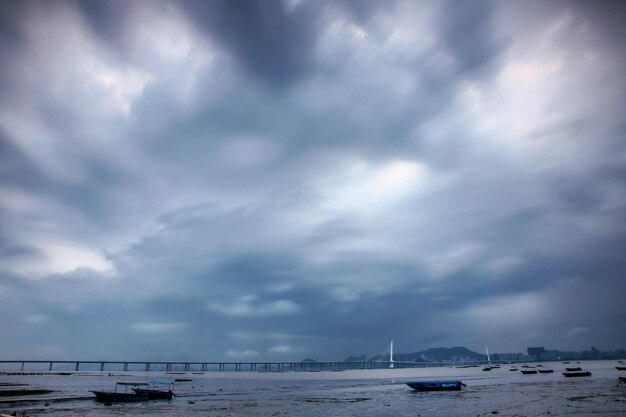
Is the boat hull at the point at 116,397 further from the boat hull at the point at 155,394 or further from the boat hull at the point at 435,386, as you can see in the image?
the boat hull at the point at 435,386

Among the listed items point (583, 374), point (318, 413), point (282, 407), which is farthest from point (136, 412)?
point (583, 374)

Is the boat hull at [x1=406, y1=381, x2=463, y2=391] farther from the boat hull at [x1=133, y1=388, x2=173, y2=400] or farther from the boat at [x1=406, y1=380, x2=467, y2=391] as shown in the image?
the boat hull at [x1=133, y1=388, x2=173, y2=400]

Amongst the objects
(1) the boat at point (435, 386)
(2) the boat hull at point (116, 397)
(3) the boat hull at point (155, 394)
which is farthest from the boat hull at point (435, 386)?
(2) the boat hull at point (116, 397)

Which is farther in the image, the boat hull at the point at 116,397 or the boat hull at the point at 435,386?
the boat hull at the point at 435,386

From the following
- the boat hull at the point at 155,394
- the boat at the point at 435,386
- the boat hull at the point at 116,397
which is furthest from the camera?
the boat at the point at 435,386

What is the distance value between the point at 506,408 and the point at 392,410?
44.9 ft

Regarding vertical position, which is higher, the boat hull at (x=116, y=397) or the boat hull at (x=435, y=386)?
the boat hull at (x=116, y=397)

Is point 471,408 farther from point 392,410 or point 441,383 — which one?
point 441,383

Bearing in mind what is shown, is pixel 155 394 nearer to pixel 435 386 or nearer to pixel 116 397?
pixel 116 397

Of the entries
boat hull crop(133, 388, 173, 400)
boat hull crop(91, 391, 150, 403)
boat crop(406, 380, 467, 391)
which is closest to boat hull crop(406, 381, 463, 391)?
boat crop(406, 380, 467, 391)

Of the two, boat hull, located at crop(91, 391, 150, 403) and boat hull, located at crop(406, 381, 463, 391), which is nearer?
boat hull, located at crop(91, 391, 150, 403)

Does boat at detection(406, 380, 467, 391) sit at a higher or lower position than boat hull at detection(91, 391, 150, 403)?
lower

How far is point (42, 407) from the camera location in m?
51.5

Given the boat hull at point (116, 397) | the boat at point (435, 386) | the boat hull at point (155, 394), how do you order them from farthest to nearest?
the boat at point (435, 386), the boat hull at point (155, 394), the boat hull at point (116, 397)
